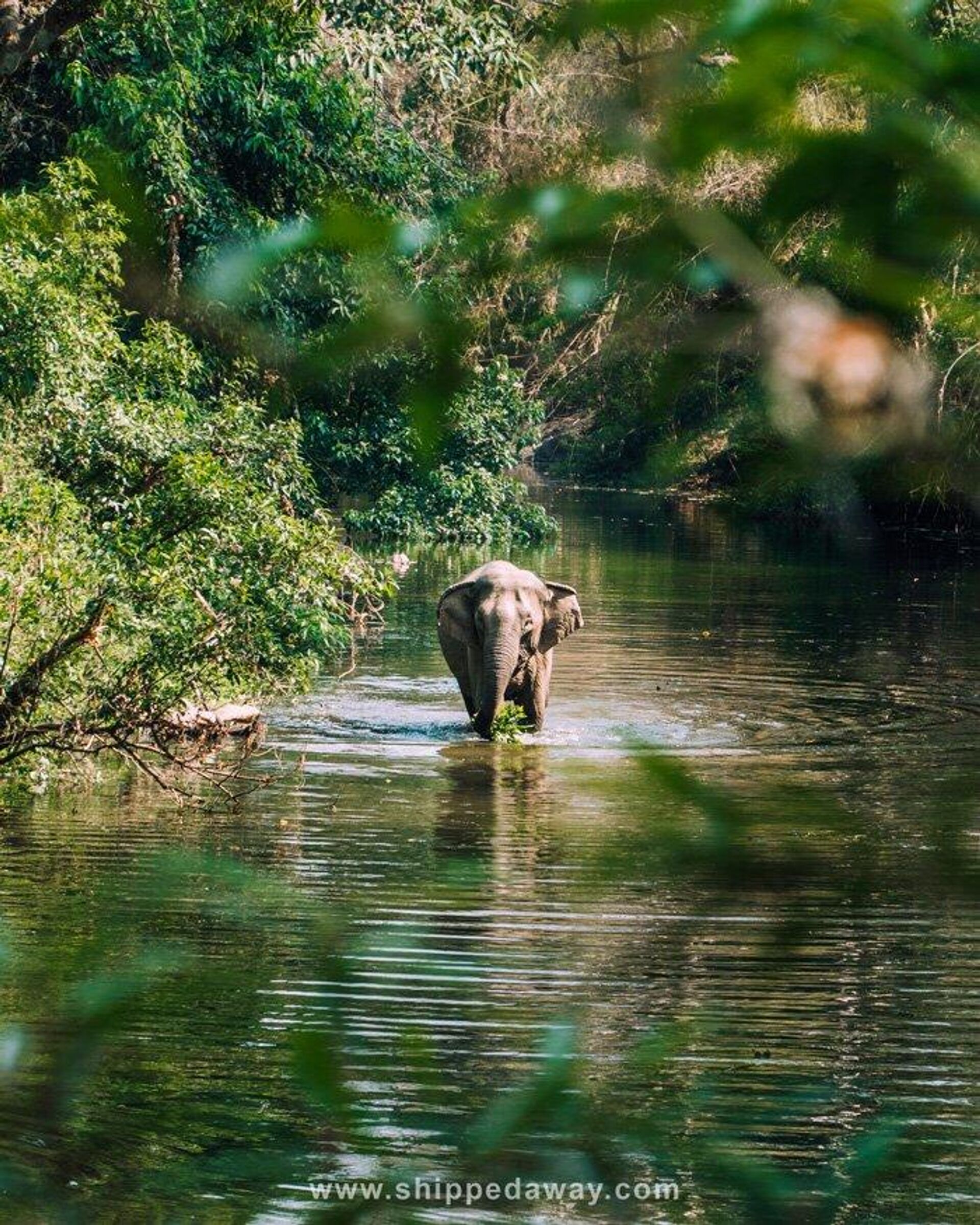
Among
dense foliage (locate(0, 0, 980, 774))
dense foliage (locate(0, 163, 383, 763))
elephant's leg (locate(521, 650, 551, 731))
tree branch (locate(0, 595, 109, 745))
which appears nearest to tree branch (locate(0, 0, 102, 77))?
dense foliage (locate(0, 163, 383, 763))

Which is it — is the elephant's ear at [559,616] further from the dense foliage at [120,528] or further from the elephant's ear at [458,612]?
the dense foliage at [120,528]

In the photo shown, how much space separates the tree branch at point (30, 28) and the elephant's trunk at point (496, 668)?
21.3 feet

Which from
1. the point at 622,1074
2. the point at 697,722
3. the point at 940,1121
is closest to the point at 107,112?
the point at 697,722

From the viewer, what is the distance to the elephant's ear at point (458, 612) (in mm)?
16250

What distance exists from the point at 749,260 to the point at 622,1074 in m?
0.76

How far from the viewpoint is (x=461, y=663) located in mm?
16438

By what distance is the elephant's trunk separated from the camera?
49.6ft

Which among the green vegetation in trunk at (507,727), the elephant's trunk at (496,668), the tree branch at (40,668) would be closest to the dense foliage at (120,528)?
the tree branch at (40,668)

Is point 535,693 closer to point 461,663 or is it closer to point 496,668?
point 496,668

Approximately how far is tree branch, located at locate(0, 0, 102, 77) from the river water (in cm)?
402

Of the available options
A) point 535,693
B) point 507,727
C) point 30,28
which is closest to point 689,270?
point 30,28

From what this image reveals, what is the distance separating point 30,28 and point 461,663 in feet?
24.4

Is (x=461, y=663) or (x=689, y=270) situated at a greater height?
(x=689, y=270)

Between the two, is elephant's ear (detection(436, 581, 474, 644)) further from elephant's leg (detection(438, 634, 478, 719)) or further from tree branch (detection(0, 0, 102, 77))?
tree branch (detection(0, 0, 102, 77))
